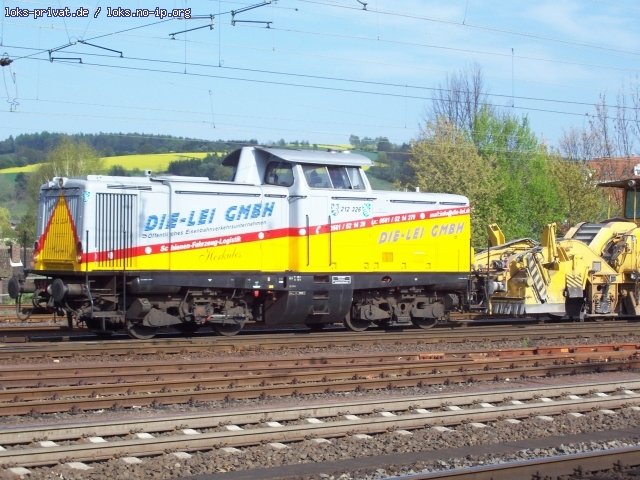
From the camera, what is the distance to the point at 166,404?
1112cm

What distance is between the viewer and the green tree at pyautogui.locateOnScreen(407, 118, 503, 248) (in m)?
48.1

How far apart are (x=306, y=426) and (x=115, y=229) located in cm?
837

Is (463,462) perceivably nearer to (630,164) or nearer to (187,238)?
(187,238)

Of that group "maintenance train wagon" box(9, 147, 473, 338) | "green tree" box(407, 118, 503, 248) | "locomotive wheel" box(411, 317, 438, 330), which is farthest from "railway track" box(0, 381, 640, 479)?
"green tree" box(407, 118, 503, 248)

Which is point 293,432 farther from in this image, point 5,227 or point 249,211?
point 5,227

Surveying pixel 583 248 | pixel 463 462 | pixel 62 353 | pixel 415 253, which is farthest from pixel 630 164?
pixel 463 462

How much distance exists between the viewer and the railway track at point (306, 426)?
8.40 meters

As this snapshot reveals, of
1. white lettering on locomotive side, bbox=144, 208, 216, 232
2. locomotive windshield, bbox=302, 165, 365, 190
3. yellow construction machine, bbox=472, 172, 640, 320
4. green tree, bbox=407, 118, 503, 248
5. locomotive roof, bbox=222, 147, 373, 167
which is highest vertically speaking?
green tree, bbox=407, 118, 503, 248

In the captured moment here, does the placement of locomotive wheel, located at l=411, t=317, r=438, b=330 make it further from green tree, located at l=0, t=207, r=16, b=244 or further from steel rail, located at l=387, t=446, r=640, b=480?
green tree, located at l=0, t=207, r=16, b=244

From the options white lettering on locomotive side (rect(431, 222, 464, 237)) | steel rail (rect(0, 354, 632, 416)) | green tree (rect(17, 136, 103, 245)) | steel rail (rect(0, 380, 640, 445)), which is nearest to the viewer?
steel rail (rect(0, 380, 640, 445))

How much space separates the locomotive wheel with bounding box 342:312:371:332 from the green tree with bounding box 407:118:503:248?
27134mm

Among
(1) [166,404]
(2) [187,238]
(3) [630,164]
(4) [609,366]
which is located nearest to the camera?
(1) [166,404]

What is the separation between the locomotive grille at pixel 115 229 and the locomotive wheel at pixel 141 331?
4.67ft

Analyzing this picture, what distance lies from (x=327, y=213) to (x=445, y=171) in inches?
1223
